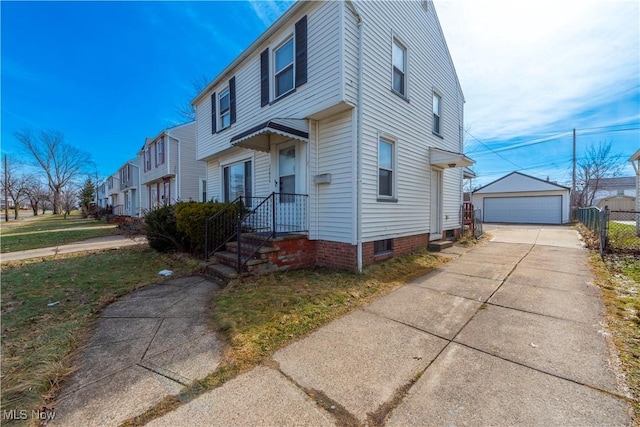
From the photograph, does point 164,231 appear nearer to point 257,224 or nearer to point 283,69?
point 257,224

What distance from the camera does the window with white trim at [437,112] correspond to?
8.85m

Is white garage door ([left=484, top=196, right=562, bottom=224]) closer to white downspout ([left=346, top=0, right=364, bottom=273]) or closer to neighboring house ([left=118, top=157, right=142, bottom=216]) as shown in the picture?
white downspout ([left=346, top=0, right=364, bottom=273])

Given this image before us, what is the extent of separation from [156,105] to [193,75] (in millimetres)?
4373

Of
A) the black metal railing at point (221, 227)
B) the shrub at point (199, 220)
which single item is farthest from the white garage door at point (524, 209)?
the shrub at point (199, 220)

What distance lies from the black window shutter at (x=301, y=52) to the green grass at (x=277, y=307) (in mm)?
4420

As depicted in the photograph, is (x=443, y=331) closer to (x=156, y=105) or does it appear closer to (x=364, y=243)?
(x=364, y=243)

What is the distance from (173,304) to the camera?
4137 mm

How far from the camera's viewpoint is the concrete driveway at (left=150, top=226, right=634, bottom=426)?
1.89 metres

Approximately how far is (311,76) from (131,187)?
25339 mm

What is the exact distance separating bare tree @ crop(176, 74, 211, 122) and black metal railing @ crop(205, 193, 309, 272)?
56.6 feet

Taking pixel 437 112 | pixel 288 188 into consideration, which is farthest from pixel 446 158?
pixel 288 188

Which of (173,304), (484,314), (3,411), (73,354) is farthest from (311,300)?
(3,411)

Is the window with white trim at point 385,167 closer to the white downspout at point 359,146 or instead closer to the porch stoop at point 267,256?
the white downspout at point 359,146

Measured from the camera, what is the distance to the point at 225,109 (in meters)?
9.38
